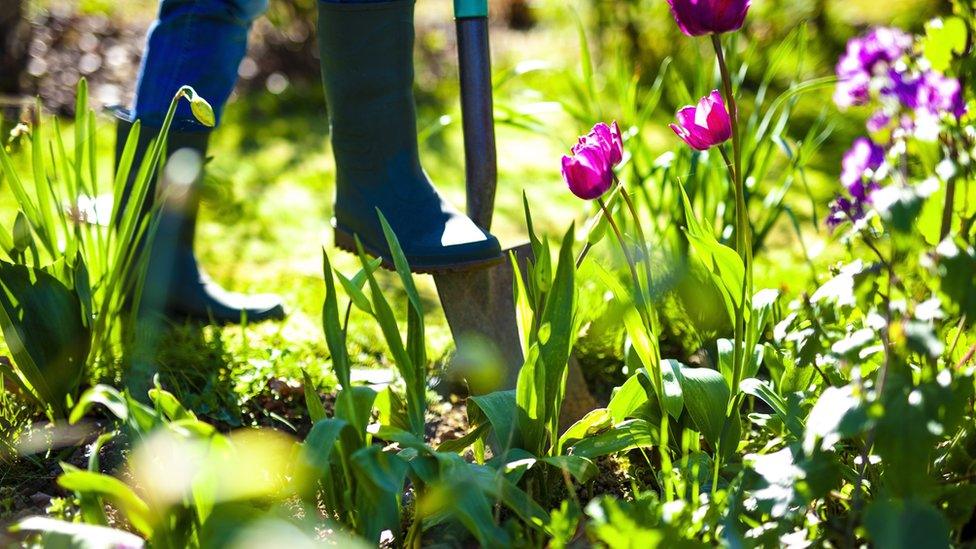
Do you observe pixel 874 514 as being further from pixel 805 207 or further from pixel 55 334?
pixel 805 207

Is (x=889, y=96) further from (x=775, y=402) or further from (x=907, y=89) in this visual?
(x=775, y=402)

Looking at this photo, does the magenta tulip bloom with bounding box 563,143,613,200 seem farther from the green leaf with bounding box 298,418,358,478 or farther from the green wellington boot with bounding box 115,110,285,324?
the green wellington boot with bounding box 115,110,285,324

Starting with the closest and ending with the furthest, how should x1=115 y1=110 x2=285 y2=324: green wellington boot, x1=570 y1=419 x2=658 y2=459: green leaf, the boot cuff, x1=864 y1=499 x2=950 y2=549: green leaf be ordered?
x1=864 y1=499 x2=950 y2=549: green leaf, x1=570 y1=419 x2=658 y2=459: green leaf, the boot cuff, x1=115 y1=110 x2=285 y2=324: green wellington boot

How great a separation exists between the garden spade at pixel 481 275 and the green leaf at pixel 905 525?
77 centimetres

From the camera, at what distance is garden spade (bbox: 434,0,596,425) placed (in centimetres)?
173

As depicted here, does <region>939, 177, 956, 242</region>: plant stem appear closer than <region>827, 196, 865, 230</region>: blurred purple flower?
Yes

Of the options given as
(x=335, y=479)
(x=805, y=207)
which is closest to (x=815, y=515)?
(x=335, y=479)

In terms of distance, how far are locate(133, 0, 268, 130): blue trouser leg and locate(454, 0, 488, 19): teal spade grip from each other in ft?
1.30

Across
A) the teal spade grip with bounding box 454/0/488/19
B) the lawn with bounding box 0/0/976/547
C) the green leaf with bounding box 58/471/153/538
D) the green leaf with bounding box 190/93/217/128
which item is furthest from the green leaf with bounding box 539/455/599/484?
the teal spade grip with bounding box 454/0/488/19

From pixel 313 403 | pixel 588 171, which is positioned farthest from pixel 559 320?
pixel 313 403

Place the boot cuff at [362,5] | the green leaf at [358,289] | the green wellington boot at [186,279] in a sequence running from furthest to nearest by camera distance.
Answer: the green wellington boot at [186,279], the boot cuff at [362,5], the green leaf at [358,289]

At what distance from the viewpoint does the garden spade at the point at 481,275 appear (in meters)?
1.73

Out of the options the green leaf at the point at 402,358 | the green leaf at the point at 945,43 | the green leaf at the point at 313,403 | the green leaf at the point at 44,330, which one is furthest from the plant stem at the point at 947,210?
the green leaf at the point at 44,330

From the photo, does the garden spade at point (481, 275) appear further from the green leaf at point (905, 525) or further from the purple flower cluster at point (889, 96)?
the green leaf at point (905, 525)
